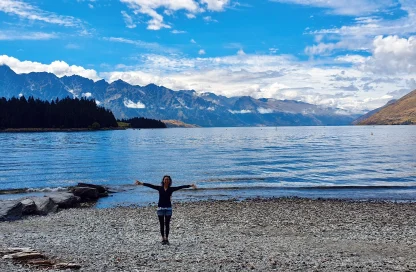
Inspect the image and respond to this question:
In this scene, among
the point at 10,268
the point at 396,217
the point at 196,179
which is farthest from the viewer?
the point at 196,179

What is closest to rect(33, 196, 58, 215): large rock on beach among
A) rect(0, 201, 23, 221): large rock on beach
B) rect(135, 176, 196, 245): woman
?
rect(0, 201, 23, 221): large rock on beach

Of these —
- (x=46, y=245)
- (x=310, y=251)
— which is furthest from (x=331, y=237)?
(x=46, y=245)

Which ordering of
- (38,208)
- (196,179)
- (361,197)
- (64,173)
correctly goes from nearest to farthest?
(38,208) → (361,197) → (196,179) → (64,173)

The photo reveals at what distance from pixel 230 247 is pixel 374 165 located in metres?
56.5

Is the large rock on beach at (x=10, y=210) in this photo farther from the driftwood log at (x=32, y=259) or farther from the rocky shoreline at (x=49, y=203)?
Answer: the driftwood log at (x=32, y=259)

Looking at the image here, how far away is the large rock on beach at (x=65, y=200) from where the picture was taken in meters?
35.9

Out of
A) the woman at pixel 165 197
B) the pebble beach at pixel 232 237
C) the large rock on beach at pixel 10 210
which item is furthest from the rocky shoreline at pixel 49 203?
the woman at pixel 165 197

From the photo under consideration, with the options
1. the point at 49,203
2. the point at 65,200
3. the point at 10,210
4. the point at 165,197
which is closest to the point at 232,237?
the point at 165,197

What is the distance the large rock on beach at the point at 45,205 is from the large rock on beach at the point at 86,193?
5488mm

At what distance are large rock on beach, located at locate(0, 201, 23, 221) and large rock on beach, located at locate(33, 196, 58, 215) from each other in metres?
1.79

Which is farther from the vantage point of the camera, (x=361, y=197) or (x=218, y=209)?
(x=361, y=197)

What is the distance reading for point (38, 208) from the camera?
3212 centimetres

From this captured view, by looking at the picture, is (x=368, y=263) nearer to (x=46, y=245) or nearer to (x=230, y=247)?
(x=230, y=247)

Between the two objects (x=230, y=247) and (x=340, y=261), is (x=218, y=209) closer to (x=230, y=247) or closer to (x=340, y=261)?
(x=230, y=247)
